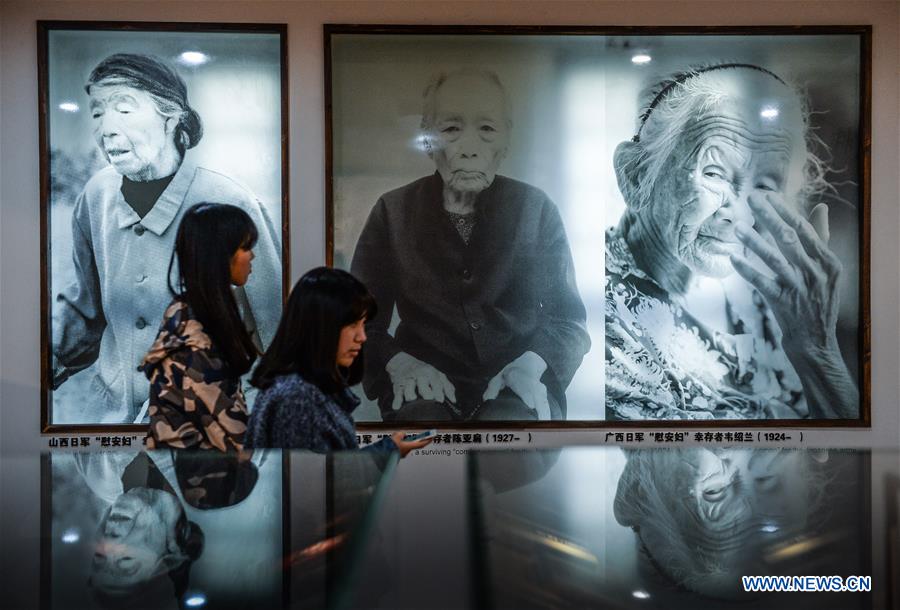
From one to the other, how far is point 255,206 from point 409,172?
0.65 meters

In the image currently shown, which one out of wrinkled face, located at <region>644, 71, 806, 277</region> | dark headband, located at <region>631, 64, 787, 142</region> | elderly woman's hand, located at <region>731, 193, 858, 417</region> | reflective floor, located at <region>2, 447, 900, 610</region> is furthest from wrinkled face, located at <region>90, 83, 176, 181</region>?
elderly woman's hand, located at <region>731, 193, 858, 417</region>

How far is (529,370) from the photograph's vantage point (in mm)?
3344

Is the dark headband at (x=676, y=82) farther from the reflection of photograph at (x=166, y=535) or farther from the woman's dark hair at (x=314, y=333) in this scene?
the reflection of photograph at (x=166, y=535)

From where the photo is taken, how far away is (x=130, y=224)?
327cm

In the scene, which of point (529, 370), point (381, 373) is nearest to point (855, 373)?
point (529, 370)

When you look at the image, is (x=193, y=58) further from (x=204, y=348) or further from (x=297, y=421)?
(x=297, y=421)

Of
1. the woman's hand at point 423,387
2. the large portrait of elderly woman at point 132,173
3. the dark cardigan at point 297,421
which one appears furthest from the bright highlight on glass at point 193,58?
the dark cardigan at point 297,421

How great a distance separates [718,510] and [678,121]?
2698 millimetres

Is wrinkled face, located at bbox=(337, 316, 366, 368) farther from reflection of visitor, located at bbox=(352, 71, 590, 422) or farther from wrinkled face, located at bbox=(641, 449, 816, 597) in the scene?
reflection of visitor, located at bbox=(352, 71, 590, 422)

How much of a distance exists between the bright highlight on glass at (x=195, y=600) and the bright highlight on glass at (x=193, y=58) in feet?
9.96

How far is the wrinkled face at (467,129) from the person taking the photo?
10.8 feet

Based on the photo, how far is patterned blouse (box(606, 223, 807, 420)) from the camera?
11.0 feet

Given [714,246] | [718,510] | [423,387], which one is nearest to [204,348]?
Answer: [718,510]

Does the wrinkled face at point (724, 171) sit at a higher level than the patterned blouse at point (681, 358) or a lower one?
higher
